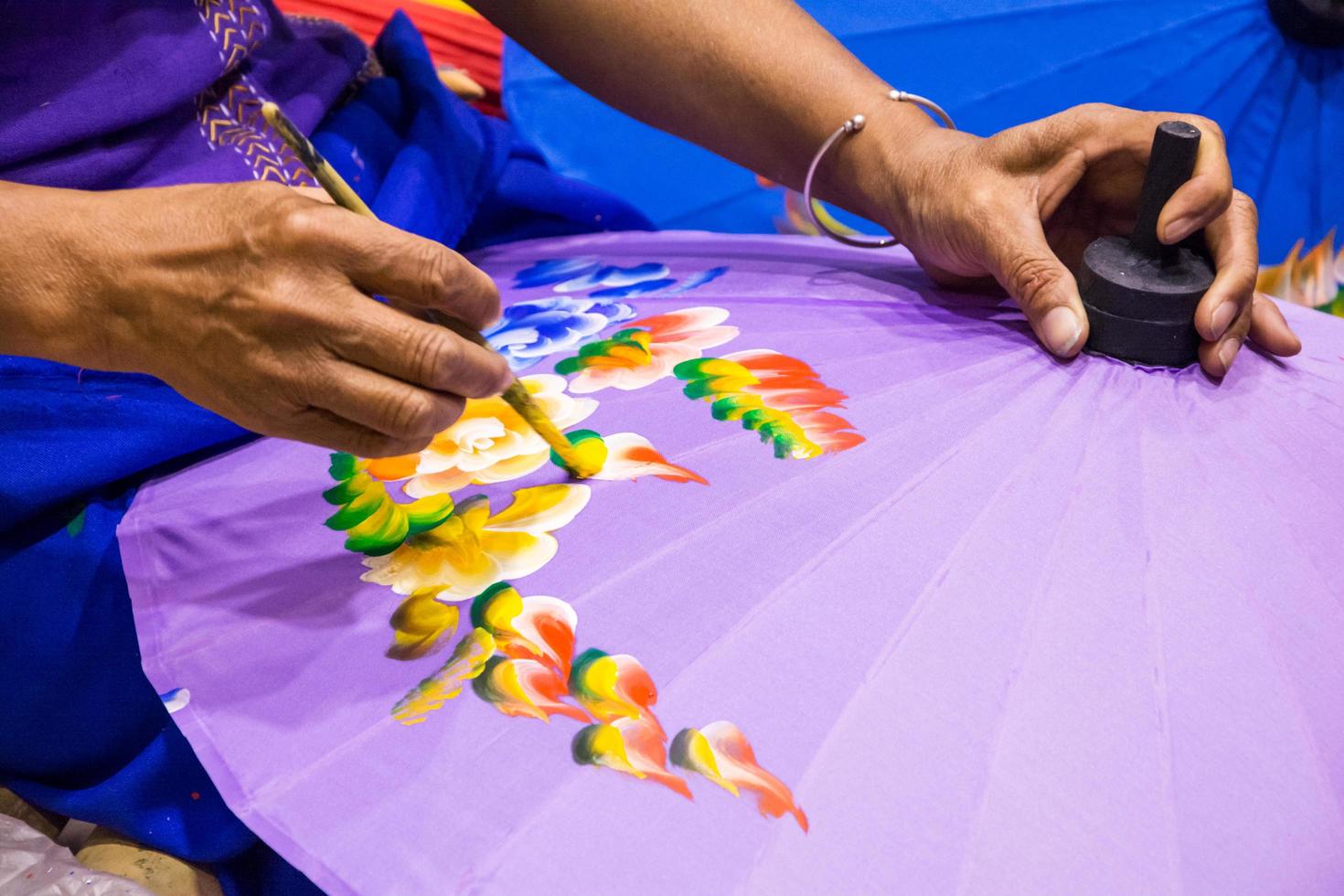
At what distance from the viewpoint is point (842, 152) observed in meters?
1.00

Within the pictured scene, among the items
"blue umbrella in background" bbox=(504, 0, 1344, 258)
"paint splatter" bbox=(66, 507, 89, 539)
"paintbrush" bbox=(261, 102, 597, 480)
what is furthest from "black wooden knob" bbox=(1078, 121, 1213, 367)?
"paint splatter" bbox=(66, 507, 89, 539)

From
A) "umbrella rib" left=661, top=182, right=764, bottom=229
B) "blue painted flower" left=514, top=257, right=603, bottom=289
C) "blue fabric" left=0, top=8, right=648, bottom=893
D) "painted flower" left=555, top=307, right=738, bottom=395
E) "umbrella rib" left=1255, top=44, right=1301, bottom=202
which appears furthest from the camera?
"umbrella rib" left=661, top=182, right=764, bottom=229

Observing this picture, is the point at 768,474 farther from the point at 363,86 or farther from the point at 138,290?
the point at 363,86

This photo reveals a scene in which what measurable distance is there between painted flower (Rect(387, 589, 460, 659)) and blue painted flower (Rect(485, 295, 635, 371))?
0.27 meters

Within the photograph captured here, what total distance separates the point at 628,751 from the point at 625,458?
0.78 ft

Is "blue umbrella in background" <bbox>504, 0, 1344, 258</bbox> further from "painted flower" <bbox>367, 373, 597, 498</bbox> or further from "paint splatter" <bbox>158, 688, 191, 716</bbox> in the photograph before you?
"paint splatter" <bbox>158, 688, 191, 716</bbox>

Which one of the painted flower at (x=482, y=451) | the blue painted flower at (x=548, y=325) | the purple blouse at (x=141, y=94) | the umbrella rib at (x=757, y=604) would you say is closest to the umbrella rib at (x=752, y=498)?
the umbrella rib at (x=757, y=604)

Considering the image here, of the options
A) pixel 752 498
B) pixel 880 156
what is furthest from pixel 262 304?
pixel 880 156

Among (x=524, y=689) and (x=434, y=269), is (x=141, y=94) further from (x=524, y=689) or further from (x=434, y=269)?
(x=524, y=689)

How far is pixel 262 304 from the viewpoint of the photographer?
1.95 feet

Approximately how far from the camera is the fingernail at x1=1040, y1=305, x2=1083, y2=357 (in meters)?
0.77

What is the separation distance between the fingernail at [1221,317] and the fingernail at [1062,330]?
0.28 feet

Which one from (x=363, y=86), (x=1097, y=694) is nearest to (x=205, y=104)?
(x=363, y=86)

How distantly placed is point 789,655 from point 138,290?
16.5 inches
